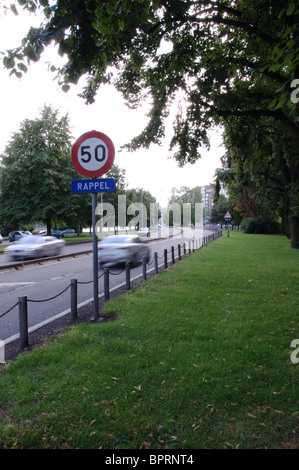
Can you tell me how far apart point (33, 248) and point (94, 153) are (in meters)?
12.7

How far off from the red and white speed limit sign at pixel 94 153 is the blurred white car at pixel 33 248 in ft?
40.6

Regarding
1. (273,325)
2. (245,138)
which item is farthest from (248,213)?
(273,325)

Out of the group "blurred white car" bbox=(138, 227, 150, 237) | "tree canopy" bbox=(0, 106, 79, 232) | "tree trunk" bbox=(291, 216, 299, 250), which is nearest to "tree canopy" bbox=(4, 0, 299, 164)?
"tree trunk" bbox=(291, 216, 299, 250)

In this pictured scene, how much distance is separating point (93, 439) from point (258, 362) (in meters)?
2.29

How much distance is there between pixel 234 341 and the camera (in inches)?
173

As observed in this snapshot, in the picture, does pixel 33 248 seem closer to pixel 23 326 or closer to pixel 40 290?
pixel 40 290

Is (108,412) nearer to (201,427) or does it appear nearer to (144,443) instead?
(144,443)

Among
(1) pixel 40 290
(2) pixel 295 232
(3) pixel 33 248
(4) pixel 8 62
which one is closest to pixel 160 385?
(4) pixel 8 62

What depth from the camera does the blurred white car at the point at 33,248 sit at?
16047 millimetres

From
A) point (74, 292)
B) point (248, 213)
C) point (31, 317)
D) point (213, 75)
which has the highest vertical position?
point (213, 75)

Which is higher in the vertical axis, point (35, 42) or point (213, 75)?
point (213, 75)

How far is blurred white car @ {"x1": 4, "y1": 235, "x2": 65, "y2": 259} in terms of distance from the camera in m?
16.0

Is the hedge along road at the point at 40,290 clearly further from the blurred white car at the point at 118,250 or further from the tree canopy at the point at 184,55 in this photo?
the tree canopy at the point at 184,55

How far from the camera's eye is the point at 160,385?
325 centimetres
